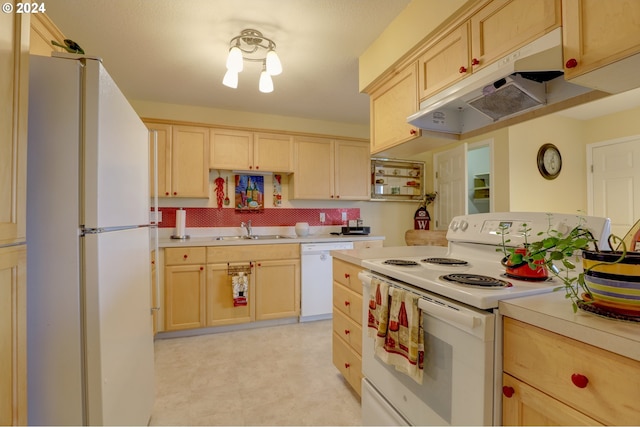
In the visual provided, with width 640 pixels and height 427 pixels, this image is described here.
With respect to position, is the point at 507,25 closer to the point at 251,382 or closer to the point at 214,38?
the point at 214,38

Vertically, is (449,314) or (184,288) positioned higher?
(449,314)

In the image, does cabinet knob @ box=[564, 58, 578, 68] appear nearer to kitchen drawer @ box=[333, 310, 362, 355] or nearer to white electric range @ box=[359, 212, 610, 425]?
white electric range @ box=[359, 212, 610, 425]

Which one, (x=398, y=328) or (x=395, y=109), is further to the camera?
(x=395, y=109)

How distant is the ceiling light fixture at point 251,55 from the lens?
6.33ft

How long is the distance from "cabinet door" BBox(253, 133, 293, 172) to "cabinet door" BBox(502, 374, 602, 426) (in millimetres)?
3050

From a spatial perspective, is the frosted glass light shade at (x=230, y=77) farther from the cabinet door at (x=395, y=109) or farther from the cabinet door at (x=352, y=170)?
the cabinet door at (x=352, y=170)

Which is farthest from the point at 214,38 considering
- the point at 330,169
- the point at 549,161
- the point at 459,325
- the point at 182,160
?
the point at 549,161

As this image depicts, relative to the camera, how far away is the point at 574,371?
0.72 metres

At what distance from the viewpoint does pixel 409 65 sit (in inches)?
74.9

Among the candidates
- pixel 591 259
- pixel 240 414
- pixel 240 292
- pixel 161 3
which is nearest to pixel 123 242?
pixel 240 414

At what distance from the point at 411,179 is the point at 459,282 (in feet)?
11.5

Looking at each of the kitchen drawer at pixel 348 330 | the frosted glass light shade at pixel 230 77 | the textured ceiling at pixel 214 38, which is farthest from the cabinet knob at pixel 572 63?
the frosted glass light shade at pixel 230 77

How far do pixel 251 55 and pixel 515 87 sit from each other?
6.21 feet

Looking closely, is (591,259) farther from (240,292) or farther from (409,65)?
(240,292)
